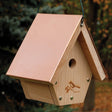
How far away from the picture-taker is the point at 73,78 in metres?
2.52

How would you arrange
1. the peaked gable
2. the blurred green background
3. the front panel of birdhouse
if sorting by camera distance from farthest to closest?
1. the blurred green background
2. the front panel of birdhouse
3. the peaked gable

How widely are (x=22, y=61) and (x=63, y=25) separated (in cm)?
49

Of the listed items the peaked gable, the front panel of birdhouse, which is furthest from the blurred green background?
the front panel of birdhouse

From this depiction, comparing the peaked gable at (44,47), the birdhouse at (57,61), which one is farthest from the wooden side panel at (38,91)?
the peaked gable at (44,47)

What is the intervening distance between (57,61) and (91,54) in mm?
476

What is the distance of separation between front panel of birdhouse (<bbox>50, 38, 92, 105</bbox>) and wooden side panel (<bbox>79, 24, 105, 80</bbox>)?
0.05m

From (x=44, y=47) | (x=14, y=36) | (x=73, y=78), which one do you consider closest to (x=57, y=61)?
(x=44, y=47)

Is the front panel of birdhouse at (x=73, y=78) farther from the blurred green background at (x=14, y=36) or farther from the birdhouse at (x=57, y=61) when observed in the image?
the blurred green background at (x=14, y=36)

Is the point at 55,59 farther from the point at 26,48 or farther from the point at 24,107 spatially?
the point at 24,107

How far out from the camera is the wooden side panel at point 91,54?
245 cm

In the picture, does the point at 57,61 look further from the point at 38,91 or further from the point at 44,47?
the point at 38,91

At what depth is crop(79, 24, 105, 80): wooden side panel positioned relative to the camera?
245 cm

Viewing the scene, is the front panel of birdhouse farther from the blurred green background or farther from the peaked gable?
the blurred green background

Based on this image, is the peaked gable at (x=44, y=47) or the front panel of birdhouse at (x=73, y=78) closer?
the peaked gable at (x=44, y=47)
